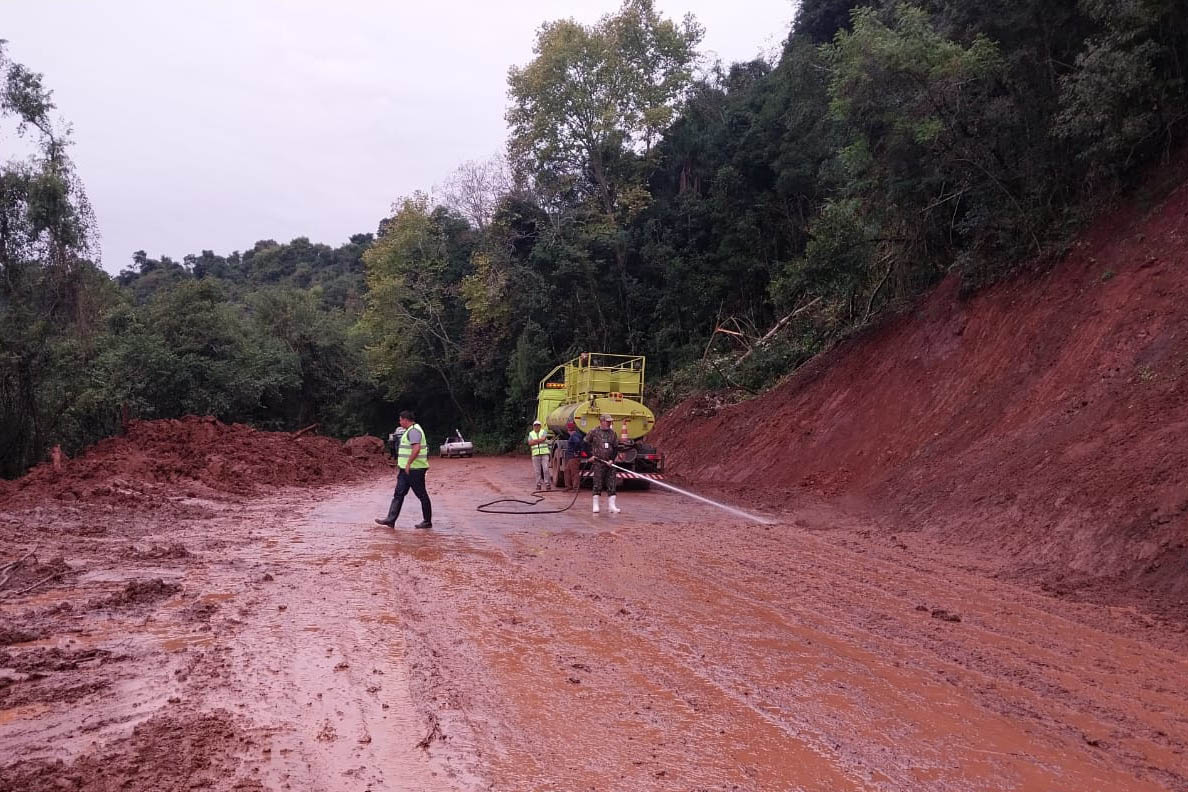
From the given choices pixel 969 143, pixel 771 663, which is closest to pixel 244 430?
Answer: pixel 969 143

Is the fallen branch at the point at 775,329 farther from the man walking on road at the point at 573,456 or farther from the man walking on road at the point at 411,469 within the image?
the man walking on road at the point at 411,469

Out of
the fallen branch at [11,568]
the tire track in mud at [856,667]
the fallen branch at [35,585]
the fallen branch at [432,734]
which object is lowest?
the fallen branch at [35,585]

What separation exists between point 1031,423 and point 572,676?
9669mm

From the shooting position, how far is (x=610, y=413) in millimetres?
19562

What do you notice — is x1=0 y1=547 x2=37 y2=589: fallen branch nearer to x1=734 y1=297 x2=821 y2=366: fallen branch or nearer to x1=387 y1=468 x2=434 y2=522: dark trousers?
x1=387 y1=468 x2=434 y2=522: dark trousers

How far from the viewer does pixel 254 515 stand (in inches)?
543

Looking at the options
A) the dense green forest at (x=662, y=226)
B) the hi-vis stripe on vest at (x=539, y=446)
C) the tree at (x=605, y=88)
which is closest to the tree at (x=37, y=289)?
the dense green forest at (x=662, y=226)

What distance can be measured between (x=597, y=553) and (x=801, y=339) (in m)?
16.1

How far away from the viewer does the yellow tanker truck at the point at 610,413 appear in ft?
60.5

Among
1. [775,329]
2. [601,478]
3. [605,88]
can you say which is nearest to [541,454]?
[601,478]

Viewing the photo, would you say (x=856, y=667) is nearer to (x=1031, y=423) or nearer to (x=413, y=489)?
(x=413, y=489)

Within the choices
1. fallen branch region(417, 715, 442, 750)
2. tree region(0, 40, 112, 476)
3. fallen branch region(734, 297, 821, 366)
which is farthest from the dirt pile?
fallen branch region(734, 297, 821, 366)

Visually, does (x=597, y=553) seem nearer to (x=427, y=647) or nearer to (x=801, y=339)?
(x=427, y=647)

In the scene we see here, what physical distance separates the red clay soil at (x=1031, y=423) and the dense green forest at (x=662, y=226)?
4.31 ft
